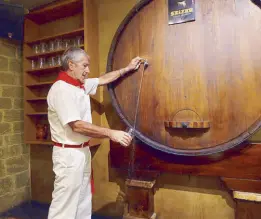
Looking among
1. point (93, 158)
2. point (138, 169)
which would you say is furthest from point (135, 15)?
point (93, 158)

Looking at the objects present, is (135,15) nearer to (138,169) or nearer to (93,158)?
(138,169)

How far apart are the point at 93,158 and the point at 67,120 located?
841 mm

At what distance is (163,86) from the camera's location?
158 cm

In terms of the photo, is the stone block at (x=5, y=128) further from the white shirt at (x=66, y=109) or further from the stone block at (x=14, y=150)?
the white shirt at (x=66, y=109)

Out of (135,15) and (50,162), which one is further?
(50,162)

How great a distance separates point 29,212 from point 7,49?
174cm

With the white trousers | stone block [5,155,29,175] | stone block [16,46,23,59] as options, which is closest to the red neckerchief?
the white trousers

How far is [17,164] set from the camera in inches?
100

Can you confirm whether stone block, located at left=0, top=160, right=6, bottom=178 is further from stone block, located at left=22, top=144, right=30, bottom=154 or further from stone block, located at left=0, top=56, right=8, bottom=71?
stone block, located at left=0, top=56, right=8, bottom=71

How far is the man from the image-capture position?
60.1 inches

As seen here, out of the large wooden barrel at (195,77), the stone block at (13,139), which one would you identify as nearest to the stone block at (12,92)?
the stone block at (13,139)

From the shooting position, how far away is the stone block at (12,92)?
2438 millimetres

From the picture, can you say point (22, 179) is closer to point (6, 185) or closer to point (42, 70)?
point (6, 185)

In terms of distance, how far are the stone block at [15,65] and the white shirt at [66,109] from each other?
117 centimetres
